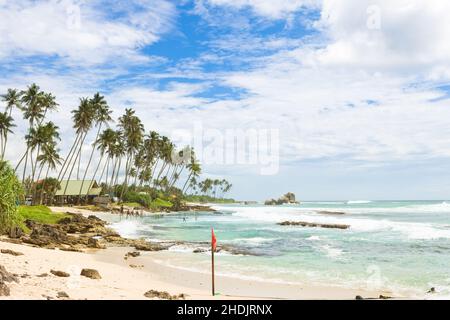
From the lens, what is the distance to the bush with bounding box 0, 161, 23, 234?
16.5m

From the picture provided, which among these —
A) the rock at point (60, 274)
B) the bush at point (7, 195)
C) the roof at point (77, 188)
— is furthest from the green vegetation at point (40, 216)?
the roof at point (77, 188)

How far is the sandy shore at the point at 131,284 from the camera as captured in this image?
11.1 m

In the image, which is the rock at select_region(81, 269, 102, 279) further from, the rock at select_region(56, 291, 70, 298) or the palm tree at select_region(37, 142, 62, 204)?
the palm tree at select_region(37, 142, 62, 204)

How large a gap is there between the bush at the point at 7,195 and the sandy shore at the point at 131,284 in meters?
1.80

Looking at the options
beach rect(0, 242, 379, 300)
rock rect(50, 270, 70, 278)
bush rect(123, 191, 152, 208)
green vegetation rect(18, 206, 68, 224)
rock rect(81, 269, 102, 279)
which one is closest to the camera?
beach rect(0, 242, 379, 300)

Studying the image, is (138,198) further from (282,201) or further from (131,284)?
(282,201)

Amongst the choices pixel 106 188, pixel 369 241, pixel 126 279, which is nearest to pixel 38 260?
pixel 126 279

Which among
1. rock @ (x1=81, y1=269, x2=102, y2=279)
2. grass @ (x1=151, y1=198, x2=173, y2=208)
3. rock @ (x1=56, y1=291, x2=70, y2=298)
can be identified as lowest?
rock @ (x1=81, y1=269, x2=102, y2=279)

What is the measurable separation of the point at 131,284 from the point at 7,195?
22.9 feet

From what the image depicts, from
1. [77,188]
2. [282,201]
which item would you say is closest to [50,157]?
[77,188]

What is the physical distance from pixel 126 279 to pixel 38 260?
3.80m

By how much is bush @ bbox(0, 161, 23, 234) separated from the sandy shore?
180 centimetres

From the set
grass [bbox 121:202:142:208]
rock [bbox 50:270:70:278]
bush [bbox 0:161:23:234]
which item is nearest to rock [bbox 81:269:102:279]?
rock [bbox 50:270:70:278]

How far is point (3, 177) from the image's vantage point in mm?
16844
